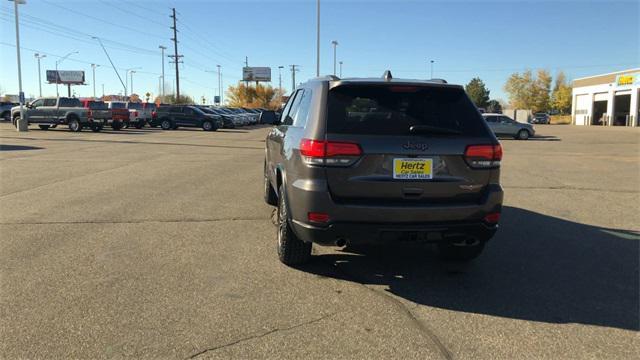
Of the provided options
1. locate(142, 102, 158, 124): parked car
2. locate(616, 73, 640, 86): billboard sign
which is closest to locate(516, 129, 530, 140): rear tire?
locate(142, 102, 158, 124): parked car

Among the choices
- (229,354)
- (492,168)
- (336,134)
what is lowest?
(229,354)

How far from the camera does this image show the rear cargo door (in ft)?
13.7

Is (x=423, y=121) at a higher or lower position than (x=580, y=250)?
higher

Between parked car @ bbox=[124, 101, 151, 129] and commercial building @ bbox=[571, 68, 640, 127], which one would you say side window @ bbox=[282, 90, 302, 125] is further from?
commercial building @ bbox=[571, 68, 640, 127]

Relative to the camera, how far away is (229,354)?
3305mm

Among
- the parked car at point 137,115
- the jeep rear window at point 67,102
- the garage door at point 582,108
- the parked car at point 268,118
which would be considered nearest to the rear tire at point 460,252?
the parked car at point 268,118

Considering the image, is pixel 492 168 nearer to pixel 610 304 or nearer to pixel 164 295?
pixel 610 304

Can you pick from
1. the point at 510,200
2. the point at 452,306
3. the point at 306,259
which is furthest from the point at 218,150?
the point at 452,306

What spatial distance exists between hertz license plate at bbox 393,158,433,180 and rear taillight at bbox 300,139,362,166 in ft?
1.10

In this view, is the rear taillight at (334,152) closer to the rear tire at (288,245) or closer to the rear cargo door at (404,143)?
the rear cargo door at (404,143)

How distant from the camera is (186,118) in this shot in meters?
35.5

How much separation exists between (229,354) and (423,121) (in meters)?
2.43

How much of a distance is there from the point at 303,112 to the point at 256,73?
107459mm

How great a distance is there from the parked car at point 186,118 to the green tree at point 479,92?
8743cm
